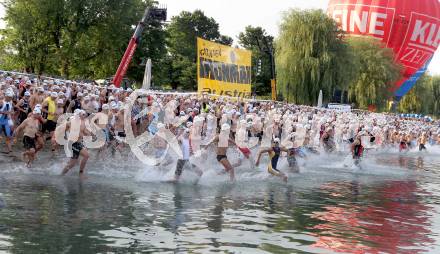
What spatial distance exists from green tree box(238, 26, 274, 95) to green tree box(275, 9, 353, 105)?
1912 cm

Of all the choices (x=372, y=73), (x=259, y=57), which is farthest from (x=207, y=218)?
(x=259, y=57)

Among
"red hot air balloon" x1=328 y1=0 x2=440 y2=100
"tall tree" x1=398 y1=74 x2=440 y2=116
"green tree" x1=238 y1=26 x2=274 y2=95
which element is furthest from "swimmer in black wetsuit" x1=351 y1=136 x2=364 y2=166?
"tall tree" x1=398 y1=74 x2=440 y2=116

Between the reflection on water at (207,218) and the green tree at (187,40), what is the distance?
59.2m

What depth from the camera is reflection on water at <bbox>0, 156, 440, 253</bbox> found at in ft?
30.7

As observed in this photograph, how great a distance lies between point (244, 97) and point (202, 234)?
23.3 meters

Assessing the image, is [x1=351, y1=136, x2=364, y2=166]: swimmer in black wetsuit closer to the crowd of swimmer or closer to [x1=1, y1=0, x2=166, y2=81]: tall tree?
the crowd of swimmer

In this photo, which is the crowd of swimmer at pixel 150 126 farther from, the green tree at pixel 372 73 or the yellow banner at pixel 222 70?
the green tree at pixel 372 73

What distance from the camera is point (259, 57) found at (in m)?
80.1

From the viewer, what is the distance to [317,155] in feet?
82.3

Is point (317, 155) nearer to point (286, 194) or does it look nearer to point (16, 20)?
point (286, 194)

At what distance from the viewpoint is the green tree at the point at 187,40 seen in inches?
2985

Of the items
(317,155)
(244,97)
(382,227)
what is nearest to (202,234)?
(382,227)

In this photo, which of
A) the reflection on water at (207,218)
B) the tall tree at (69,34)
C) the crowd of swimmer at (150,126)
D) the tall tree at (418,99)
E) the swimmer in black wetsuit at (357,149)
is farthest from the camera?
the tall tree at (418,99)

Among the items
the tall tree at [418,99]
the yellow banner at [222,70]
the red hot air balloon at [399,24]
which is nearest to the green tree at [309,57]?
the red hot air balloon at [399,24]
